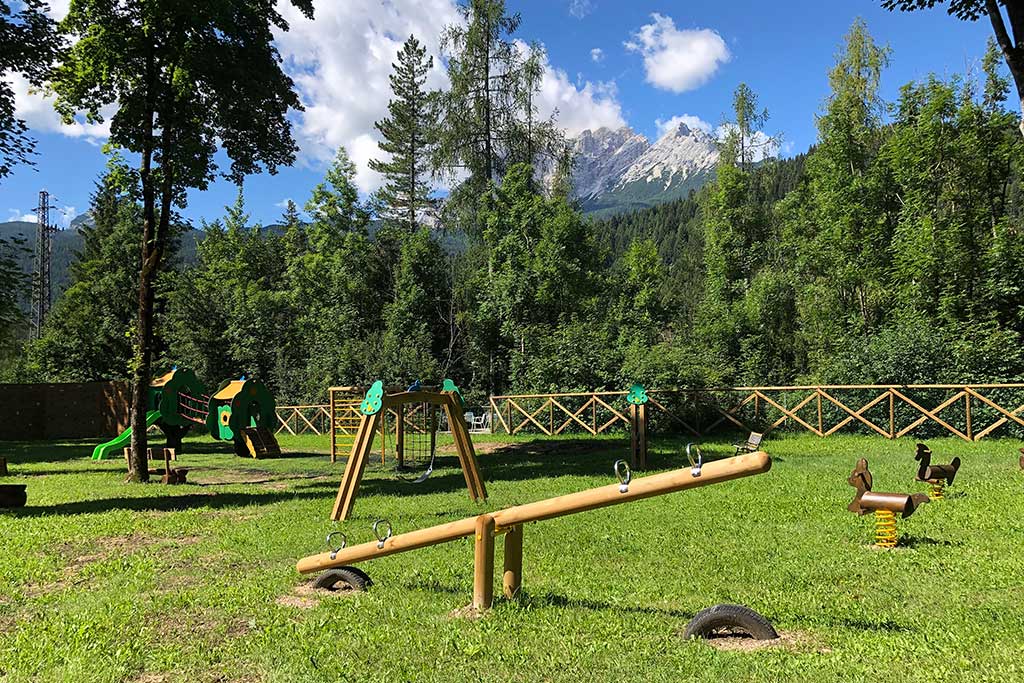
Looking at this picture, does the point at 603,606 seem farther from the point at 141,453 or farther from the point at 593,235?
the point at 593,235

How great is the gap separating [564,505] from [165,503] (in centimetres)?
758

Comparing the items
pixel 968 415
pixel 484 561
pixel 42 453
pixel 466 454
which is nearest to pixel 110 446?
pixel 42 453

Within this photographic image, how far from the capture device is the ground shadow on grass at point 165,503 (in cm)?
848

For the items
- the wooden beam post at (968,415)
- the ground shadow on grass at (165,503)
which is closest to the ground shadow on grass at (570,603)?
the ground shadow on grass at (165,503)

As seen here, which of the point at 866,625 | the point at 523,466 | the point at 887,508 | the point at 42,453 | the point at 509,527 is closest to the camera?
the point at 866,625

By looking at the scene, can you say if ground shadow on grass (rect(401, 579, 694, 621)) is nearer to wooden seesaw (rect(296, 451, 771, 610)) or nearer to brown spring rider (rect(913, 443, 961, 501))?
wooden seesaw (rect(296, 451, 771, 610))

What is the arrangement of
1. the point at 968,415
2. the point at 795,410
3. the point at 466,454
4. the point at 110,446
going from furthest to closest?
the point at 795,410
the point at 110,446
the point at 968,415
the point at 466,454

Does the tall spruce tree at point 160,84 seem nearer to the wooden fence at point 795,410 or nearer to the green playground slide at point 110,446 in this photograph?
the green playground slide at point 110,446

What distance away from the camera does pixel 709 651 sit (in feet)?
11.1

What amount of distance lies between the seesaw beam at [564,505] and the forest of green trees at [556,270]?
31.8 feet

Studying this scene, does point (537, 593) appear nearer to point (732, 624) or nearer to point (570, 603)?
point (570, 603)

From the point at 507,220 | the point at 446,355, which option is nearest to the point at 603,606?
the point at 507,220

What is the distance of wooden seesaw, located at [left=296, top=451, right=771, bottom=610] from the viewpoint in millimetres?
3148

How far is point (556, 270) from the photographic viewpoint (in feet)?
77.7
